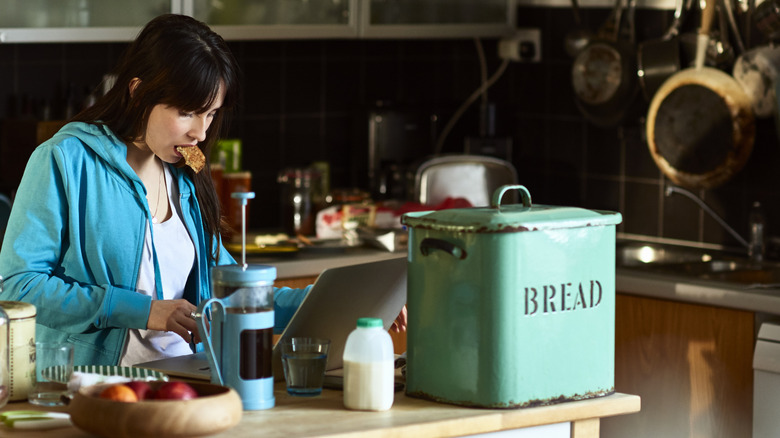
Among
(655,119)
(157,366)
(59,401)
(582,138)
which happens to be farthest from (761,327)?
(59,401)

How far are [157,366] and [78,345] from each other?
24 cm

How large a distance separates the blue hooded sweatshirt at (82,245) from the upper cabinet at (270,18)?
131 centimetres

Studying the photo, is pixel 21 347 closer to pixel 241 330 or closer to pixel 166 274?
pixel 241 330

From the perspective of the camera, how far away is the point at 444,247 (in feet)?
5.67

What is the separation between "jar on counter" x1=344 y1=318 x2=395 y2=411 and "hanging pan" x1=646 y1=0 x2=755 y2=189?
209 centimetres

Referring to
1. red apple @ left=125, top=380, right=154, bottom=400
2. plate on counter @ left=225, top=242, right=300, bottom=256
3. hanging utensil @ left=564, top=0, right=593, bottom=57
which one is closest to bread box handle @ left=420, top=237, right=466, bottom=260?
red apple @ left=125, top=380, right=154, bottom=400

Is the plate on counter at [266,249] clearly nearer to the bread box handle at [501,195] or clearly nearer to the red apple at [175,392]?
the bread box handle at [501,195]

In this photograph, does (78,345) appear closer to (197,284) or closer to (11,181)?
(197,284)

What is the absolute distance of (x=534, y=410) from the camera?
1.74m

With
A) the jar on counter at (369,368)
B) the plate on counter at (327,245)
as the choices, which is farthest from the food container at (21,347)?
the plate on counter at (327,245)

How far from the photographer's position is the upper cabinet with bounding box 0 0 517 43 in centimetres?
332

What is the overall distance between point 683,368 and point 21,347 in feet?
6.68

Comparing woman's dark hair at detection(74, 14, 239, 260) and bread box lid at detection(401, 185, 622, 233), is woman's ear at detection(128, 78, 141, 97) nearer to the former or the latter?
woman's dark hair at detection(74, 14, 239, 260)

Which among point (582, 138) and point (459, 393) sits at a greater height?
point (582, 138)
